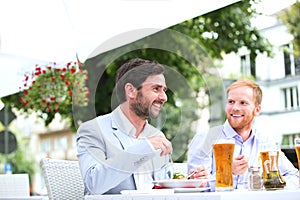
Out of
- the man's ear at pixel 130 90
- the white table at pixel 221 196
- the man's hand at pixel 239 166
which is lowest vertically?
the white table at pixel 221 196

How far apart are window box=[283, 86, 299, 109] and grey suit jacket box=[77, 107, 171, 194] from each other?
1211 cm

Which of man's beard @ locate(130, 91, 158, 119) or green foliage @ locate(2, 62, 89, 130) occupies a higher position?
green foliage @ locate(2, 62, 89, 130)

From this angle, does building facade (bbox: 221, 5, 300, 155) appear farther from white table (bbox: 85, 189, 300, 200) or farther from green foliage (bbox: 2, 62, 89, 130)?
white table (bbox: 85, 189, 300, 200)

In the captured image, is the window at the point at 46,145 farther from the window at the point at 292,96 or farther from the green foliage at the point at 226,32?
the green foliage at the point at 226,32

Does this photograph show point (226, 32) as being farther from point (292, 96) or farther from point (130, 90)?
point (292, 96)

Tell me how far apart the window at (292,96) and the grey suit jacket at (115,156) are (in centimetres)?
1211

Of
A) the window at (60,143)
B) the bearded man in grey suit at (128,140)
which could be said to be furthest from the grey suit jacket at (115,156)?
the window at (60,143)

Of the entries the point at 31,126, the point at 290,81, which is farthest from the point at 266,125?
the point at 31,126

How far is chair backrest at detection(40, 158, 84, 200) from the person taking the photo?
7.61 ft

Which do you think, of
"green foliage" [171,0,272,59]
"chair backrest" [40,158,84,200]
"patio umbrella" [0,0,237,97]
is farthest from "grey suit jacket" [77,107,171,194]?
"green foliage" [171,0,272,59]

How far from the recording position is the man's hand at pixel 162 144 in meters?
1.63

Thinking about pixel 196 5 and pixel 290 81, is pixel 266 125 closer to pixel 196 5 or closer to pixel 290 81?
pixel 290 81

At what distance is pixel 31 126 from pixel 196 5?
2909cm

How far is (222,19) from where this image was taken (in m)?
6.61
